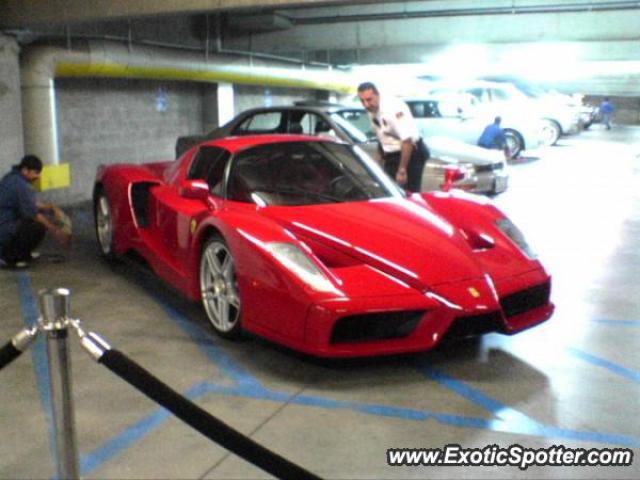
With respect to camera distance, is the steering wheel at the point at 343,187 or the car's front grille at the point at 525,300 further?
the steering wheel at the point at 343,187

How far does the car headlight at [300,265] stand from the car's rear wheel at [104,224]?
2940 millimetres

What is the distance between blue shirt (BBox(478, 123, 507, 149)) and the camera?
14.0m

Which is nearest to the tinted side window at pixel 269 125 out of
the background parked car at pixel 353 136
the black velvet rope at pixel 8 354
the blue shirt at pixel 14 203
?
the background parked car at pixel 353 136

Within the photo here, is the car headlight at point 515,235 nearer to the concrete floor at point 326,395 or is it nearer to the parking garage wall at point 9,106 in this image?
the concrete floor at point 326,395

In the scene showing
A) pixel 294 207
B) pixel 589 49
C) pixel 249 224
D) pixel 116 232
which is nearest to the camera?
pixel 249 224

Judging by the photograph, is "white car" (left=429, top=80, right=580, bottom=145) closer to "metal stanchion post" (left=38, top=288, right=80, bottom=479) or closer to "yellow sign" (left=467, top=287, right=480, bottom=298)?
"yellow sign" (left=467, top=287, right=480, bottom=298)

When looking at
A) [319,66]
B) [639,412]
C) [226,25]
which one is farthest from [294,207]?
[319,66]

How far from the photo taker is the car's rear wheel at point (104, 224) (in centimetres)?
632

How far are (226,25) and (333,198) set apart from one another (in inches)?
372

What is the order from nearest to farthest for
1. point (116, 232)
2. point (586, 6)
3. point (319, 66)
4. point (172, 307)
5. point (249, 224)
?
point (249, 224)
point (172, 307)
point (116, 232)
point (586, 6)
point (319, 66)

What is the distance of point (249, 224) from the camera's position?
13.3ft

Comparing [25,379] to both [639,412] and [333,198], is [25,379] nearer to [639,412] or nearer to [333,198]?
[333,198]

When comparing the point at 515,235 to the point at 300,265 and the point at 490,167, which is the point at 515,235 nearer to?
the point at 300,265

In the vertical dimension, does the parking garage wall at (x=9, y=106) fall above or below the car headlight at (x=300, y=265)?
above
